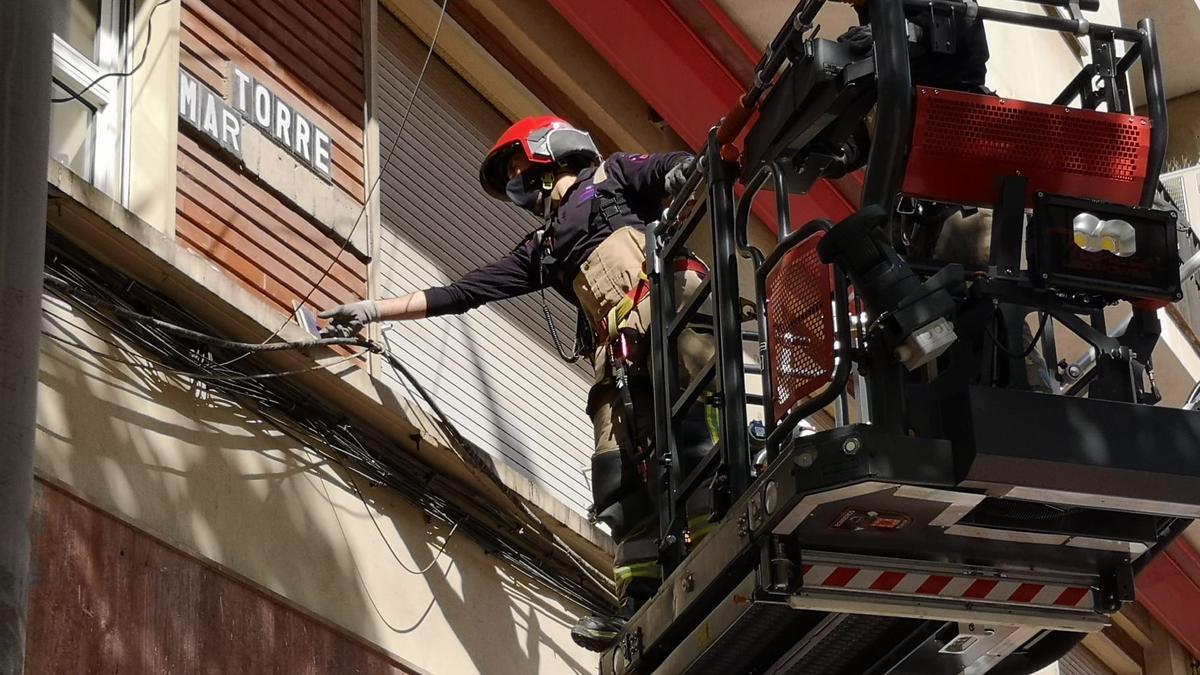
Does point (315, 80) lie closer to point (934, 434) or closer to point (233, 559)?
point (233, 559)

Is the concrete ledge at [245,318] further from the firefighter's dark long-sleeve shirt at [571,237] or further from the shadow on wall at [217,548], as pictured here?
the firefighter's dark long-sleeve shirt at [571,237]

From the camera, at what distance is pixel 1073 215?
23.3ft

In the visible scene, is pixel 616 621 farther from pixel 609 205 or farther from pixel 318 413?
pixel 609 205

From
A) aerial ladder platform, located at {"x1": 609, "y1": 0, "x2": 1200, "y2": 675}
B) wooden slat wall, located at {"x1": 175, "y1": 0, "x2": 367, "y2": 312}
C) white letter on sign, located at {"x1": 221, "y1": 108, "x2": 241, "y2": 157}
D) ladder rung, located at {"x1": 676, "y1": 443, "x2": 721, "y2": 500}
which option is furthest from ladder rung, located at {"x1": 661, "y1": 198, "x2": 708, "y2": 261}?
white letter on sign, located at {"x1": 221, "y1": 108, "x2": 241, "y2": 157}

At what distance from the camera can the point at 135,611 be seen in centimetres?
793

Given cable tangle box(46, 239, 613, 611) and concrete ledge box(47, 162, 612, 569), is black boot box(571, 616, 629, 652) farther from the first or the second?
concrete ledge box(47, 162, 612, 569)

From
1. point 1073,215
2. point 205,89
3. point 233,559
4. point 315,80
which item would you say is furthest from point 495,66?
point 1073,215

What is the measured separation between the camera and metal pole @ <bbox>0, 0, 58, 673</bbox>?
17.3 ft

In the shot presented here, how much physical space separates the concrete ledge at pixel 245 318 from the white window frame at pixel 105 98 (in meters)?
0.59

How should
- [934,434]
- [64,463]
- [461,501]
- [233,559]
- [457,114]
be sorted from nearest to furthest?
[934,434] < [64,463] < [233,559] < [461,501] < [457,114]

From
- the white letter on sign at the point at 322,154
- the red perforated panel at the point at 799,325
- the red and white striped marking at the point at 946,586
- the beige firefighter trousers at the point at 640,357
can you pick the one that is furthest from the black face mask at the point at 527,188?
the red and white striped marking at the point at 946,586

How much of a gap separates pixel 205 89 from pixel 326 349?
1.43 m

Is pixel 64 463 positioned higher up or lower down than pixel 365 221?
→ lower down

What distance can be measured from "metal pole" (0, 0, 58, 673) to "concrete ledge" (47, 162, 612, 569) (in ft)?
7.19
